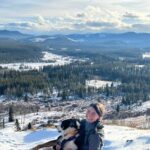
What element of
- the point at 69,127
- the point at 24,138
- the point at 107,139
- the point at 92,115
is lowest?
the point at 24,138

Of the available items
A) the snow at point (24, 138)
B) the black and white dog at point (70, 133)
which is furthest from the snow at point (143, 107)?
the black and white dog at point (70, 133)

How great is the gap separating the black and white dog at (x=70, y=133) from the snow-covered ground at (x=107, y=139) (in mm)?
7659

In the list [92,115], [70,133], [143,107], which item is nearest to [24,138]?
[70,133]

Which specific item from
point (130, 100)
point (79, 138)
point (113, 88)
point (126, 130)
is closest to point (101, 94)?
point (113, 88)

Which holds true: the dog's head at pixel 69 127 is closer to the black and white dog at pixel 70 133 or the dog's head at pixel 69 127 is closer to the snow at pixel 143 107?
the black and white dog at pixel 70 133

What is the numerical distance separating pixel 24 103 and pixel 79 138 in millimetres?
133559

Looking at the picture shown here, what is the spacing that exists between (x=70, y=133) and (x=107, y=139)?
9005 millimetres

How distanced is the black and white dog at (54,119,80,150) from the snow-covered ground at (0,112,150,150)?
766cm

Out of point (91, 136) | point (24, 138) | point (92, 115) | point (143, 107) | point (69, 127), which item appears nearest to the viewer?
point (91, 136)

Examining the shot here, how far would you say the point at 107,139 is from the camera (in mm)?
16297

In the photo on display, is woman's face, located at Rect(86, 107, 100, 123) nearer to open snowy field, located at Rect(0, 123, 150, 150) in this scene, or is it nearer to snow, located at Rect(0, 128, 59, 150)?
open snowy field, located at Rect(0, 123, 150, 150)

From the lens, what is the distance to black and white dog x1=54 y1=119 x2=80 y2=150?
7.46 metres

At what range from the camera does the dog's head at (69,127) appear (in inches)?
295

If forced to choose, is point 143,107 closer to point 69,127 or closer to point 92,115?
point 69,127
